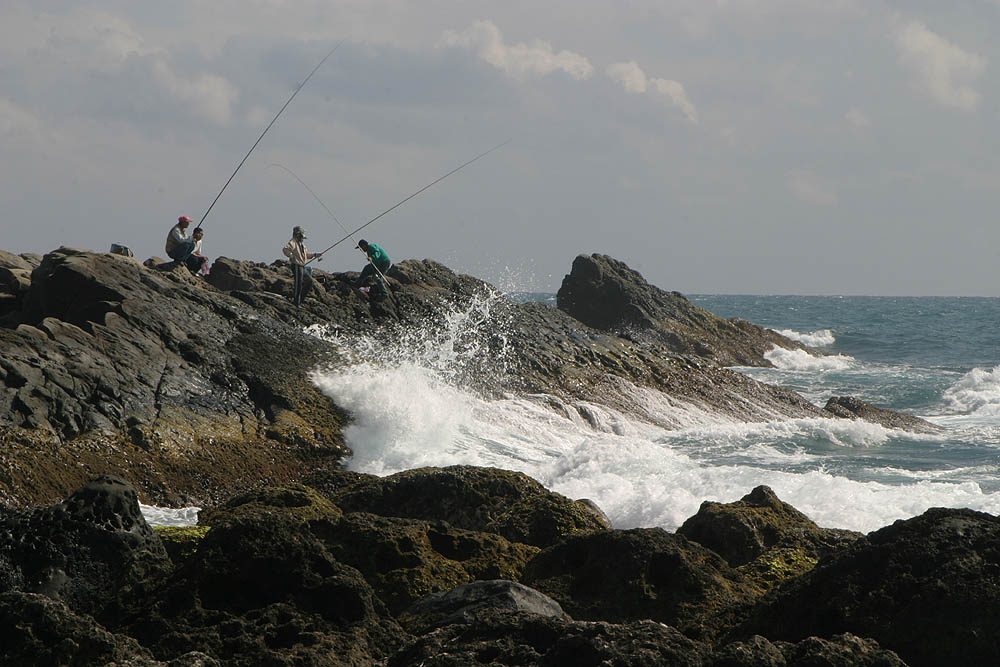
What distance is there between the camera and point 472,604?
4801 millimetres

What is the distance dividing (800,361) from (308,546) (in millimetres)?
30168

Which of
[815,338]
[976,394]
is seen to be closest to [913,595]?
[976,394]

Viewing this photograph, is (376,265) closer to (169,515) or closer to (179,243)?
(179,243)

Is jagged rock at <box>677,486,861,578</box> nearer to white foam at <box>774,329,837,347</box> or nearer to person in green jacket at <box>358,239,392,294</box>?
person in green jacket at <box>358,239,392,294</box>

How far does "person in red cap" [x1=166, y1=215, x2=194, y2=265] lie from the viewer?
17.8 metres

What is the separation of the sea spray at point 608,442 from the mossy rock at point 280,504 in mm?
4447

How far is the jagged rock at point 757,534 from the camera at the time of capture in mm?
7180

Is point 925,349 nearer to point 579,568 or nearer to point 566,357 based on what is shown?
point 566,357

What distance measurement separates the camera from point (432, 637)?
4.33m

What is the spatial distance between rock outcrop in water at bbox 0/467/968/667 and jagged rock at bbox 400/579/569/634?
0.01 metres

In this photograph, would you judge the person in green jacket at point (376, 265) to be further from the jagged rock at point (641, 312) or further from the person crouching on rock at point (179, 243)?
the jagged rock at point (641, 312)

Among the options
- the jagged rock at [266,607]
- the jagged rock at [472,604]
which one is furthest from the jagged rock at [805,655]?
the jagged rock at [266,607]

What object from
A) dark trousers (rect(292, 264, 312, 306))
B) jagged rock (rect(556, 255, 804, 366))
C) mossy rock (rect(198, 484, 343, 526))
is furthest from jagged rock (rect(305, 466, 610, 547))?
jagged rock (rect(556, 255, 804, 366))

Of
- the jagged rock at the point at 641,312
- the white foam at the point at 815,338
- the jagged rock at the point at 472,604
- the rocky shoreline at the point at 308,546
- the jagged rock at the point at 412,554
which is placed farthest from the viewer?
the white foam at the point at 815,338
